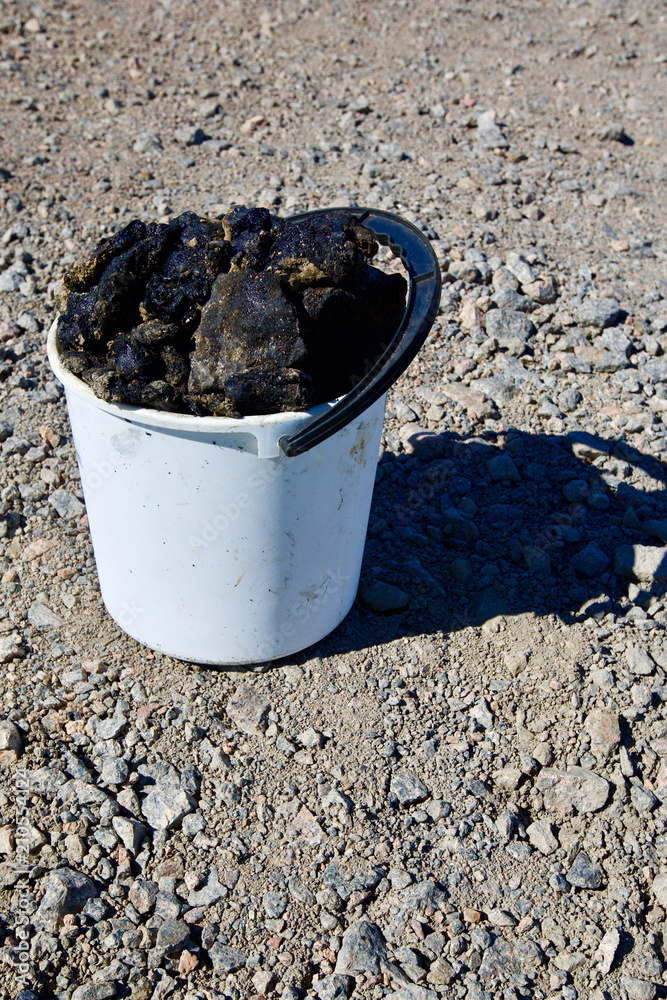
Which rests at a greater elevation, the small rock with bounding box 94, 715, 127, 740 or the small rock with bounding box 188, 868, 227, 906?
the small rock with bounding box 94, 715, 127, 740

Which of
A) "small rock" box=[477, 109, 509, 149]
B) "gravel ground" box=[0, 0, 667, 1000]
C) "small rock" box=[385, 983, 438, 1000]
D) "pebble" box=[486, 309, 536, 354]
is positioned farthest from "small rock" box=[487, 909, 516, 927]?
"small rock" box=[477, 109, 509, 149]

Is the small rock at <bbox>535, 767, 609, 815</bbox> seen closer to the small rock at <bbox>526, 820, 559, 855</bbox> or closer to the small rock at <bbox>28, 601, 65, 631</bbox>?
the small rock at <bbox>526, 820, 559, 855</bbox>

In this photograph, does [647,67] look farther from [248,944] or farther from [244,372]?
[248,944]

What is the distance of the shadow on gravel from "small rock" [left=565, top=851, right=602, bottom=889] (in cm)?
67

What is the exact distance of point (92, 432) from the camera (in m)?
1.87

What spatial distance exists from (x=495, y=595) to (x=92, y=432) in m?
1.16

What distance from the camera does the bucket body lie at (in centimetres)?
177

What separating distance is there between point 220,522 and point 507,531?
3.43 ft

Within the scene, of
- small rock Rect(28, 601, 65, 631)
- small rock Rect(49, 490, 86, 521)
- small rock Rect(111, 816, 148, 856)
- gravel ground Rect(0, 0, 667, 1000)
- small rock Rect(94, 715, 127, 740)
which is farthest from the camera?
small rock Rect(49, 490, 86, 521)

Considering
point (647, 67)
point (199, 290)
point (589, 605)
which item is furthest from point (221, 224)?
point (647, 67)

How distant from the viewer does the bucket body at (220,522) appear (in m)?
1.77

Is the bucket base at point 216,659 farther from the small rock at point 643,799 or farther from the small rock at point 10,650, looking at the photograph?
the small rock at point 643,799

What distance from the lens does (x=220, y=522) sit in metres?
1.87

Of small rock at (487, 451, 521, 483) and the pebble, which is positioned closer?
small rock at (487, 451, 521, 483)
